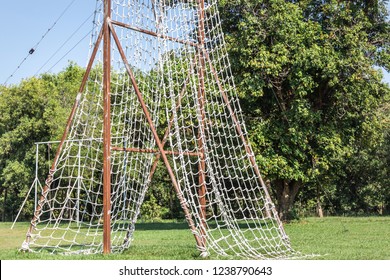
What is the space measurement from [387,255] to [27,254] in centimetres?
578

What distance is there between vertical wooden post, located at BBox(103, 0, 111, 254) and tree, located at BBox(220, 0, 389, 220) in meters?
8.51

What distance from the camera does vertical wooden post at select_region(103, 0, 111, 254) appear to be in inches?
358

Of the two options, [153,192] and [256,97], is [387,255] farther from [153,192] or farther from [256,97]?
[153,192]

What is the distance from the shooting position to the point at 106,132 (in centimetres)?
931

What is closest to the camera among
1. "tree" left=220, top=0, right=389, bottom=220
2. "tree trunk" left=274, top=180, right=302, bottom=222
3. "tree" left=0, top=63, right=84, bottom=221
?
"tree" left=220, top=0, right=389, bottom=220

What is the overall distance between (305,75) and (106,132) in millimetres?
9718

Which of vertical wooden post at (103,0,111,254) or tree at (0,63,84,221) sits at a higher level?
tree at (0,63,84,221)

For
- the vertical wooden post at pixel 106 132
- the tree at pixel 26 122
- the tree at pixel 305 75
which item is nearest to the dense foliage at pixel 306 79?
the tree at pixel 305 75

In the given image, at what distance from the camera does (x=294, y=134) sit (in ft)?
57.7

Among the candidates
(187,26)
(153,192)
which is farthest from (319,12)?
(153,192)

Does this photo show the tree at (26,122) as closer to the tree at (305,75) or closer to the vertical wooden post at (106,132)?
the tree at (305,75)

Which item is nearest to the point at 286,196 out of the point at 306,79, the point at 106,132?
→ the point at 306,79

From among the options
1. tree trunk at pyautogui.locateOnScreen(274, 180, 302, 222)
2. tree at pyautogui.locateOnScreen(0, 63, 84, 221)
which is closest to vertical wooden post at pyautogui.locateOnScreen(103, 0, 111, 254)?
tree trunk at pyautogui.locateOnScreen(274, 180, 302, 222)

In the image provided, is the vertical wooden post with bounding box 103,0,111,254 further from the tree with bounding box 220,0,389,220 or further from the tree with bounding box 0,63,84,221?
the tree with bounding box 0,63,84,221
